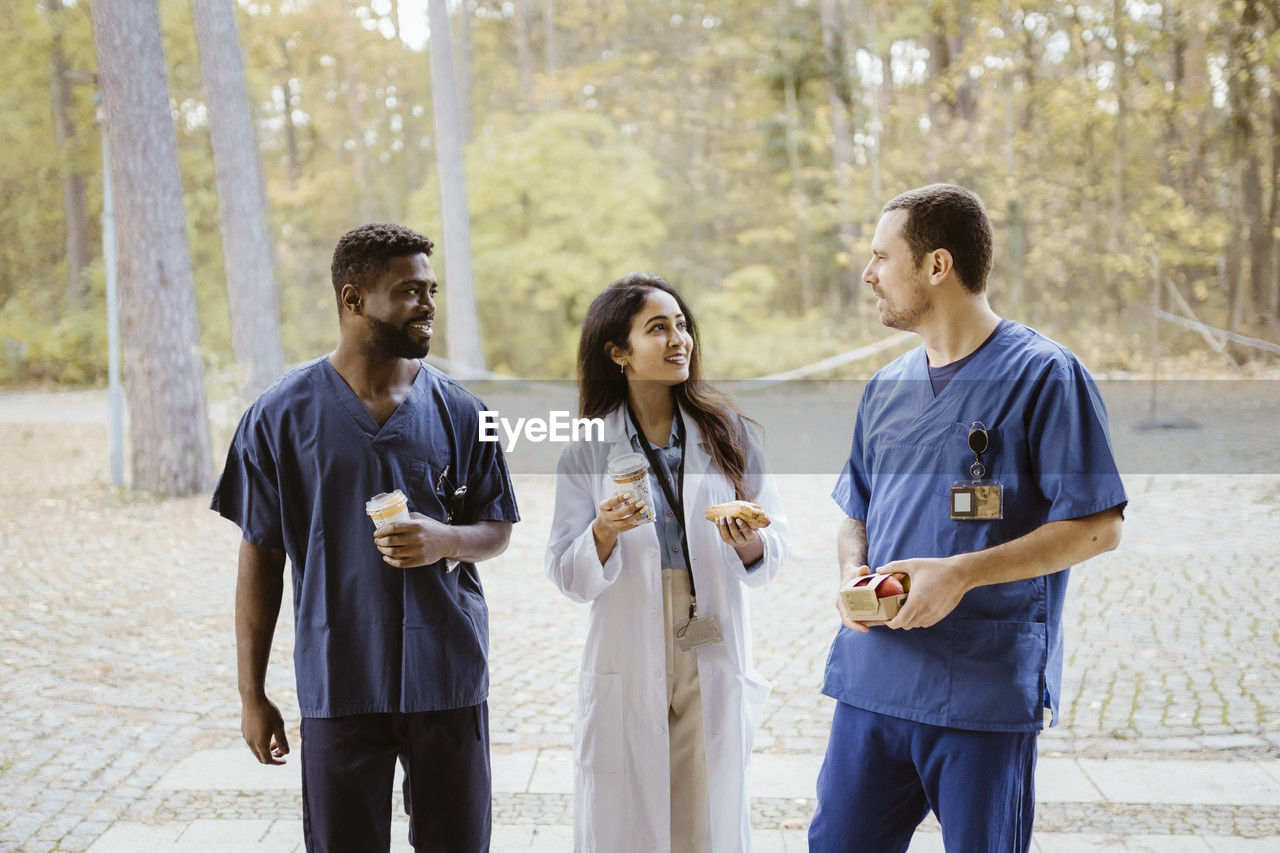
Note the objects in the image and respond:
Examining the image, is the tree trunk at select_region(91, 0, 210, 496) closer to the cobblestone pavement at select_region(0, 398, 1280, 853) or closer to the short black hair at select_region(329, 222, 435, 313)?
the cobblestone pavement at select_region(0, 398, 1280, 853)

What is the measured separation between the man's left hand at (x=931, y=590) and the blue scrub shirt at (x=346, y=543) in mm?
740

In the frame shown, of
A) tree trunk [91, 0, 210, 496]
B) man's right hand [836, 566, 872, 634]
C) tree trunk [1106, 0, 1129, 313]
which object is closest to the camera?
man's right hand [836, 566, 872, 634]

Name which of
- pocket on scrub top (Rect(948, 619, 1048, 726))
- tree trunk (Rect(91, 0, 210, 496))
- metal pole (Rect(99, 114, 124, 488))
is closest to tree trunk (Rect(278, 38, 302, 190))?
metal pole (Rect(99, 114, 124, 488))

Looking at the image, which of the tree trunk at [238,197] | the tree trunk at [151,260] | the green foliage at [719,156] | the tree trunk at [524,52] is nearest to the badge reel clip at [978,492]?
the tree trunk at [151,260]

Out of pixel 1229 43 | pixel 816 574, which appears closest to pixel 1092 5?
pixel 1229 43

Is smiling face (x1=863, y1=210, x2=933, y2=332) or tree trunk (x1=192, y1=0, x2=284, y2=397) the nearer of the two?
smiling face (x1=863, y1=210, x2=933, y2=332)

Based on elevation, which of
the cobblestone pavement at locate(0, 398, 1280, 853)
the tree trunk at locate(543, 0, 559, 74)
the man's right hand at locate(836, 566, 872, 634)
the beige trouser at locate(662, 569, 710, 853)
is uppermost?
the tree trunk at locate(543, 0, 559, 74)

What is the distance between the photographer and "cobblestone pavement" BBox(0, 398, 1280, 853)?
3182 mm

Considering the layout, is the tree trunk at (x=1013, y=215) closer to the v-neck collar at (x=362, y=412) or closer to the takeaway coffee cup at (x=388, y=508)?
the v-neck collar at (x=362, y=412)

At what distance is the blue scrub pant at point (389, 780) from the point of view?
1.81 m

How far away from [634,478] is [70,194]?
571 inches

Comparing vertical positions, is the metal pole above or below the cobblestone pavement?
above

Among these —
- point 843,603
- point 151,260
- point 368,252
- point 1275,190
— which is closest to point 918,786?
point 843,603

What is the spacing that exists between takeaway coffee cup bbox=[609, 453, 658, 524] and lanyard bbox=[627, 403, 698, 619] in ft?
0.57
